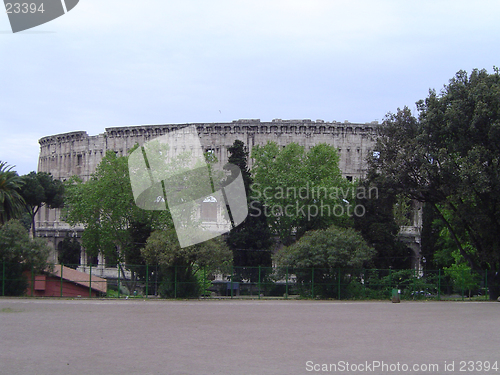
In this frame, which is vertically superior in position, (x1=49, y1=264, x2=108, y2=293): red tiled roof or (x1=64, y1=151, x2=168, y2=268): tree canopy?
(x1=64, y1=151, x2=168, y2=268): tree canopy

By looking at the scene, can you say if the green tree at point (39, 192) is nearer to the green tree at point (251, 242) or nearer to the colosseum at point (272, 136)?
the colosseum at point (272, 136)

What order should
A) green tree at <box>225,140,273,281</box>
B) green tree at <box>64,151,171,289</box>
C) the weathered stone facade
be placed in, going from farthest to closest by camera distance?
the weathered stone facade < green tree at <box>225,140,273,281</box> < green tree at <box>64,151,171,289</box>

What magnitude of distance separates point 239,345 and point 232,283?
2167 cm

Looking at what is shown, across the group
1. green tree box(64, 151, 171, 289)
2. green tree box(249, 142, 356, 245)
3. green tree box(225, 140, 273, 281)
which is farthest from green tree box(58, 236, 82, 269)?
green tree box(249, 142, 356, 245)

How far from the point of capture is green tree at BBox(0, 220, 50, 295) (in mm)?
32062

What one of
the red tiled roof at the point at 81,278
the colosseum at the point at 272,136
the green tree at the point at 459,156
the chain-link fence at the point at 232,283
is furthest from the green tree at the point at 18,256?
the colosseum at the point at 272,136

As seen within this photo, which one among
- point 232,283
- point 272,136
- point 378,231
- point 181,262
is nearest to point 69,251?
point 272,136

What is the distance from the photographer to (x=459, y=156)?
109ft

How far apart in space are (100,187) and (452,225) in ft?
89.8

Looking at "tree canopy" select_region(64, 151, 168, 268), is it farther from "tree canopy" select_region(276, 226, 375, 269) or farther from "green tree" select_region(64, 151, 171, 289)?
"tree canopy" select_region(276, 226, 375, 269)

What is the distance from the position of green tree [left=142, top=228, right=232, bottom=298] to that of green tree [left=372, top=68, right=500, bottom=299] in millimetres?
12289

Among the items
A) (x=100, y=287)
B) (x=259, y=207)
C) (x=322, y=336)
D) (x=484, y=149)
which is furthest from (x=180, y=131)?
(x=322, y=336)

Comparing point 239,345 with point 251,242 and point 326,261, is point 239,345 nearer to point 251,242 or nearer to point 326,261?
point 326,261

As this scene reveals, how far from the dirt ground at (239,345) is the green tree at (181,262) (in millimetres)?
12578
